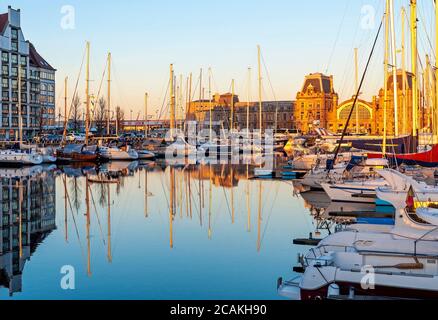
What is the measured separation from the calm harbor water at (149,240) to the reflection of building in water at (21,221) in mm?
40

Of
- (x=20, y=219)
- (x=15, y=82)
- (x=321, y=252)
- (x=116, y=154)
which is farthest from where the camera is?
(x=15, y=82)

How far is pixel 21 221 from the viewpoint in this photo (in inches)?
934

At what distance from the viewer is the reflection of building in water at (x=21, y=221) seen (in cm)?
1611

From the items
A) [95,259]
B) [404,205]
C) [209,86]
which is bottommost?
[95,259]

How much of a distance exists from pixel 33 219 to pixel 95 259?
803 cm

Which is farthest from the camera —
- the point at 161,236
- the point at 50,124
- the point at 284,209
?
the point at 50,124

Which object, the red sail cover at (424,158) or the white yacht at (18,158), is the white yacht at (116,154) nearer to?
the white yacht at (18,158)

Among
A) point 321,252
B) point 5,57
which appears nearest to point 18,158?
point 5,57

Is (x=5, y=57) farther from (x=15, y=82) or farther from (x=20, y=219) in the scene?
(x=20, y=219)

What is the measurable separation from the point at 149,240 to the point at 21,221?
636cm

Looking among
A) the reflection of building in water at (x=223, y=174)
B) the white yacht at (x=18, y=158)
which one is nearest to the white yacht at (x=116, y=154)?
the white yacht at (x=18, y=158)
